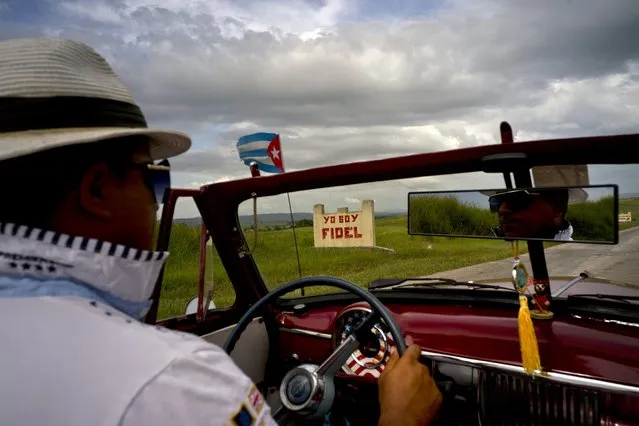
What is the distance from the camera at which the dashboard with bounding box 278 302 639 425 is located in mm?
2029

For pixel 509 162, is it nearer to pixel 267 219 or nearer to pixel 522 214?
pixel 522 214

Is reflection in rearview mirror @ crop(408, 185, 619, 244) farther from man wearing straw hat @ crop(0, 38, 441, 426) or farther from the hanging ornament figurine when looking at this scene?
man wearing straw hat @ crop(0, 38, 441, 426)

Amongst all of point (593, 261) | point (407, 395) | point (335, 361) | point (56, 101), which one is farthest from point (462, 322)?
point (56, 101)

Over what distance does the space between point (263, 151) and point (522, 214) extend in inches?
59.6

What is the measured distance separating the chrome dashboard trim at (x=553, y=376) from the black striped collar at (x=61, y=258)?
5.36ft

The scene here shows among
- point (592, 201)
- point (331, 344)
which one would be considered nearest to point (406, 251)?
point (331, 344)

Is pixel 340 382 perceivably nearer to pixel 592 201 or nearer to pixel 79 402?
pixel 592 201

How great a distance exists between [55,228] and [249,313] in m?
1.43

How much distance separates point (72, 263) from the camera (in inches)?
37.4

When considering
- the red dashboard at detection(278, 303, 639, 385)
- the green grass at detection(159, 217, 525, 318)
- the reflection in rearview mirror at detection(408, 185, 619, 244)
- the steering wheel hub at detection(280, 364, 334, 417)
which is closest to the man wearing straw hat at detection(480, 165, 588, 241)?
the reflection in rearview mirror at detection(408, 185, 619, 244)

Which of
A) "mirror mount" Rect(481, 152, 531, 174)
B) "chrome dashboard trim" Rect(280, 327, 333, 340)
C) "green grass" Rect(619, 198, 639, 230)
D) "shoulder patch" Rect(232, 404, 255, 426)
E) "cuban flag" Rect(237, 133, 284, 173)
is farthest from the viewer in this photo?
"cuban flag" Rect(237, 133, 284, 173)

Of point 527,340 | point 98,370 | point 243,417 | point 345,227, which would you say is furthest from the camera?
point 345,227

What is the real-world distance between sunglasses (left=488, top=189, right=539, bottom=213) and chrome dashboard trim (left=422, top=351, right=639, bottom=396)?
617mm

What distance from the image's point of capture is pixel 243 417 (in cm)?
90
